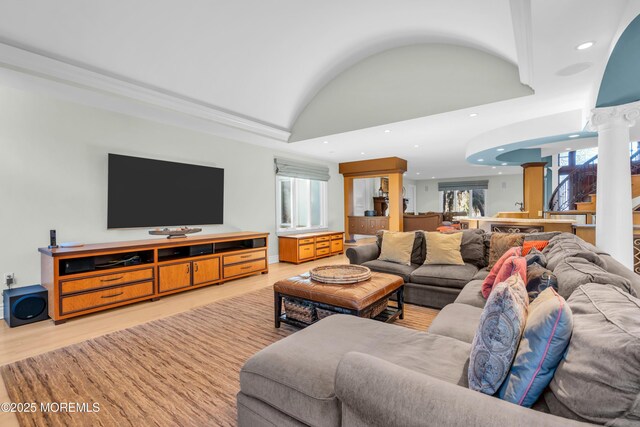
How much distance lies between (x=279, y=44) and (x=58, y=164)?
9.81 ft

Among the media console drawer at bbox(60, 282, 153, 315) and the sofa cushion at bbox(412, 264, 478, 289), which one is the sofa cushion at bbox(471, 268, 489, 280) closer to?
the sofa cushion at bbox(412, 264, 478, 289)

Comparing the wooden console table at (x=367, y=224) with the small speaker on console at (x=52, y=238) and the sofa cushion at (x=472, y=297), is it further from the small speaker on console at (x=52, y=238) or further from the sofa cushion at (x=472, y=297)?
the small speaker on console at (x=52, y=238)

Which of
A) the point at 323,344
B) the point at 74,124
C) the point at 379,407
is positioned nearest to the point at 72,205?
the point at 74,124

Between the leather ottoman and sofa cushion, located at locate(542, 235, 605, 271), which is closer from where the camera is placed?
sofa cushion, located at locate(542, 235, 605, 271)

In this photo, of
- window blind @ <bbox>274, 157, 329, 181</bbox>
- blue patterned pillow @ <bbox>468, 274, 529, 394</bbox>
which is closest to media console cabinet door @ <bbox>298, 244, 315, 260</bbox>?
window blind @ <bbox>274, 157, 329, 181</bbox>

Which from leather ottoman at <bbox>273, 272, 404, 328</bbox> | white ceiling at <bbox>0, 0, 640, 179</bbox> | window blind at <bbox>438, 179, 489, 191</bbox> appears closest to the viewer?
leather ottoman at <bbox>273, 272, 404, 328</bbox>

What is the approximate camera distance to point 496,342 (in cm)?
102

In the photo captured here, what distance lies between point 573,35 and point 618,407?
2.52 meters

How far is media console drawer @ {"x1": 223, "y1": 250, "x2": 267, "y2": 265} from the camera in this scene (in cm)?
454

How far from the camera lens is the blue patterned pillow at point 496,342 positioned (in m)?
0.99

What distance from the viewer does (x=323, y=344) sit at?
1514mm

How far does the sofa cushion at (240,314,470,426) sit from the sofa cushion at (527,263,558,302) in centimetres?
60

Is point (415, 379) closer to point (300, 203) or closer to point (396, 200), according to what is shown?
point (300, 203)

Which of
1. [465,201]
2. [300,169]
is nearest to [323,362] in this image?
[300,169]
